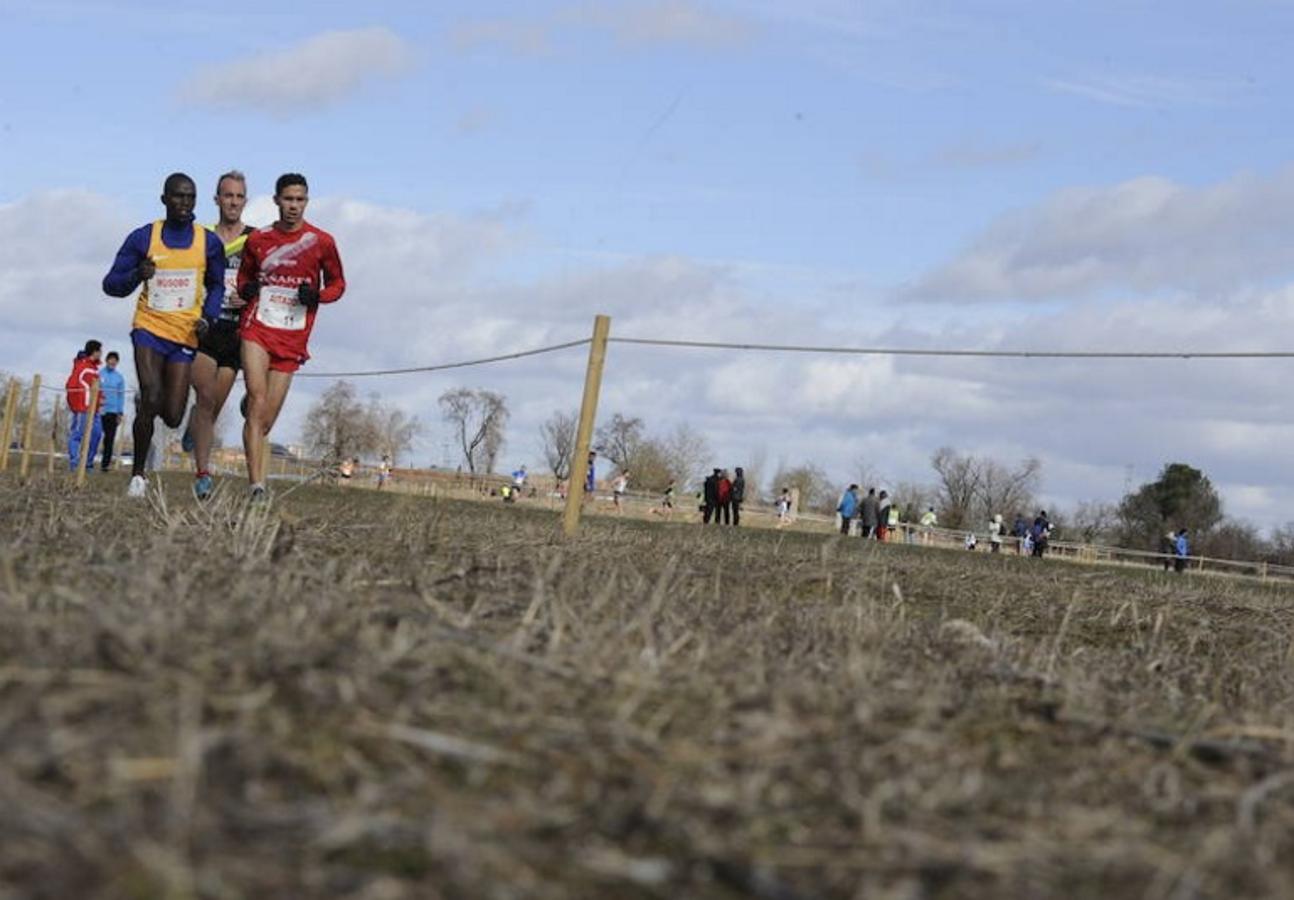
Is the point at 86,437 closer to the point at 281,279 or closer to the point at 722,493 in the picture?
the point at 281,279

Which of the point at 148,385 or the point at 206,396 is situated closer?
the point at 148,385

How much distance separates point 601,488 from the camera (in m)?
90.7

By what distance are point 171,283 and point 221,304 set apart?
33 cm

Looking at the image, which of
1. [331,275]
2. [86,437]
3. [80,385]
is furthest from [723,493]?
[331,275]

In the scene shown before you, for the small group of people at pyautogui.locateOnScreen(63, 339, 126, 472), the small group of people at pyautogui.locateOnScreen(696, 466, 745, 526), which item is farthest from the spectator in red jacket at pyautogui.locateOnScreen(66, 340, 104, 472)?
the small group of people at pyautogui.locateOnScreen(696, 466, 745, 526)

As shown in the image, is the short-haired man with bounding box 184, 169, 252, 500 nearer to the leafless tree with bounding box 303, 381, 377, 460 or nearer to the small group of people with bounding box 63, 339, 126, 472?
the small group of people with bounding box 63, 339, 126, 472

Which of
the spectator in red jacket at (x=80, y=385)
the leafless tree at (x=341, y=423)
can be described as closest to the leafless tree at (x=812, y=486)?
the leafless tree at (x=341, y=423)

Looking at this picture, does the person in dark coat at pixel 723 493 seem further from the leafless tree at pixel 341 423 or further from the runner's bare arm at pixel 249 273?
the leafless tree at pixel 341 423

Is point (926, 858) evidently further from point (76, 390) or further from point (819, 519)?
point (819, 519)

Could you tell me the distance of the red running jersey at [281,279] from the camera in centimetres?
1112

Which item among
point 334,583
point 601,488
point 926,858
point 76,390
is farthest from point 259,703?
point 601,488

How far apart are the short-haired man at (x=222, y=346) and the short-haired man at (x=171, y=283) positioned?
0.11 meters

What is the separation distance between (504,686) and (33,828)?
1225 millimetres

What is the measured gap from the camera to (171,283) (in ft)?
38.7
